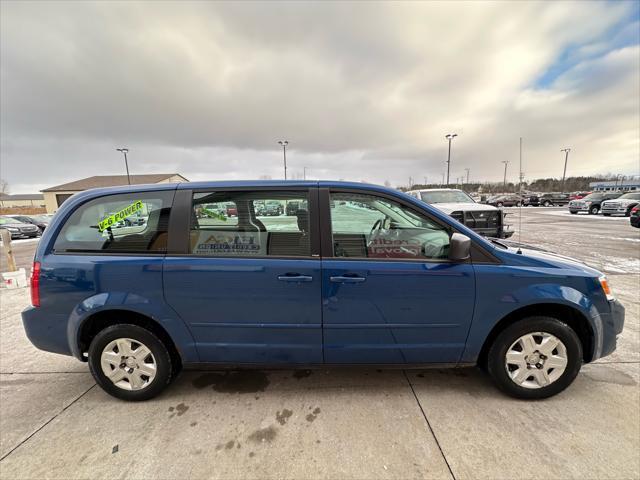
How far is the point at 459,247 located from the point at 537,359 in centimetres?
121

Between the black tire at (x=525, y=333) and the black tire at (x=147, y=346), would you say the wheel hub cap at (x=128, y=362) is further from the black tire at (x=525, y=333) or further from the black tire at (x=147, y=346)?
the black tire at (x=525, y=333)

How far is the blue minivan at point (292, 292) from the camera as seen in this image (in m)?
2.23

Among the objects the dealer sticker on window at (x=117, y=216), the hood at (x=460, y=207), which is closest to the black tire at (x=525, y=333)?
the dealer sticker on window at (x=117, y=216)

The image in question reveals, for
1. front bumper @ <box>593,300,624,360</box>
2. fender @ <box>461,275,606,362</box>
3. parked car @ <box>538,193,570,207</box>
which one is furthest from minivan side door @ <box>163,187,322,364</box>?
parked car @ <box>538,193,570,207</box>

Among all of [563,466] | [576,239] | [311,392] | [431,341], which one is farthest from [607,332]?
[576,239]

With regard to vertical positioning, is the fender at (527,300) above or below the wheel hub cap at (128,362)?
above

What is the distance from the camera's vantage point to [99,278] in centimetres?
227

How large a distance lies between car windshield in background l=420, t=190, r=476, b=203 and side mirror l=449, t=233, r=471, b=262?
5902 millimetres

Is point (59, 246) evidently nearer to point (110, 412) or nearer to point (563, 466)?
point (110, 412)

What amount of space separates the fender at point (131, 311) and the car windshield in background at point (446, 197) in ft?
22.8

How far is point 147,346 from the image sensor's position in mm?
2379

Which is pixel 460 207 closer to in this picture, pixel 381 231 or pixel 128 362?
pixel 381 231

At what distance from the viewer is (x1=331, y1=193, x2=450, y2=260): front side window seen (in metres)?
2.31

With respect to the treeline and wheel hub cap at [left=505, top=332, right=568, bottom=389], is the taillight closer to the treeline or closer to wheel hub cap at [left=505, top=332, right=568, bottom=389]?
wheel hub cap at [left=505, top=332, right=568, bottom=389]
